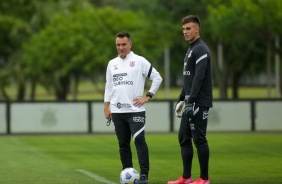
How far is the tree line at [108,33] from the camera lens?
150ft

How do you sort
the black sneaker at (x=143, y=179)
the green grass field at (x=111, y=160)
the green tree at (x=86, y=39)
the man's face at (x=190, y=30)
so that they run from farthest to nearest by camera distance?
1. the green tree at (x=86, y=39)
2. the green grass field at (x=111, y=160)
3. the black sneaker at (x=143, y=179)
4. the man's face at (x=190, y=30)

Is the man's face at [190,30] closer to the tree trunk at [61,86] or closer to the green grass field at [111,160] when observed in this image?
the green grass field at [111,160]

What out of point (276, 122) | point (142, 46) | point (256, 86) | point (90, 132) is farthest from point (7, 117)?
point (256, 86)

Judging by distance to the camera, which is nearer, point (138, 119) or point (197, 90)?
point (197, 90)

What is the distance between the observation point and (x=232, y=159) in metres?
19.5

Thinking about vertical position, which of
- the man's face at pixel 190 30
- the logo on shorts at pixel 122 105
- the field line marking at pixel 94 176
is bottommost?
the field line marking at pixel 94 176

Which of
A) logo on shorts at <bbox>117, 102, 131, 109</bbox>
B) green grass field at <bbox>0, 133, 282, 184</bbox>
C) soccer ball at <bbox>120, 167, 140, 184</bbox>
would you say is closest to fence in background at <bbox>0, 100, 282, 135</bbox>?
green grass field at <bbox>0, 133, 282, 184</bbox>

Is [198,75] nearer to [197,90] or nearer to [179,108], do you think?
[197,90]

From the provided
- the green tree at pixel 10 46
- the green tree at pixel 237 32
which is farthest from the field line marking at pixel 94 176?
the green tree at pixel 10 46

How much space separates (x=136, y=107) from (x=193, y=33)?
139 centimetres

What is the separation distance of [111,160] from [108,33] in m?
34.4

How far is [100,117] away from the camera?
3359cm

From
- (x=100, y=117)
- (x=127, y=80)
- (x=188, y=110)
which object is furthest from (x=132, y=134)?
(x=100, y=117)

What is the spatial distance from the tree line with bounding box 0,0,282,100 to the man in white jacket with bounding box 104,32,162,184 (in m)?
28.8
